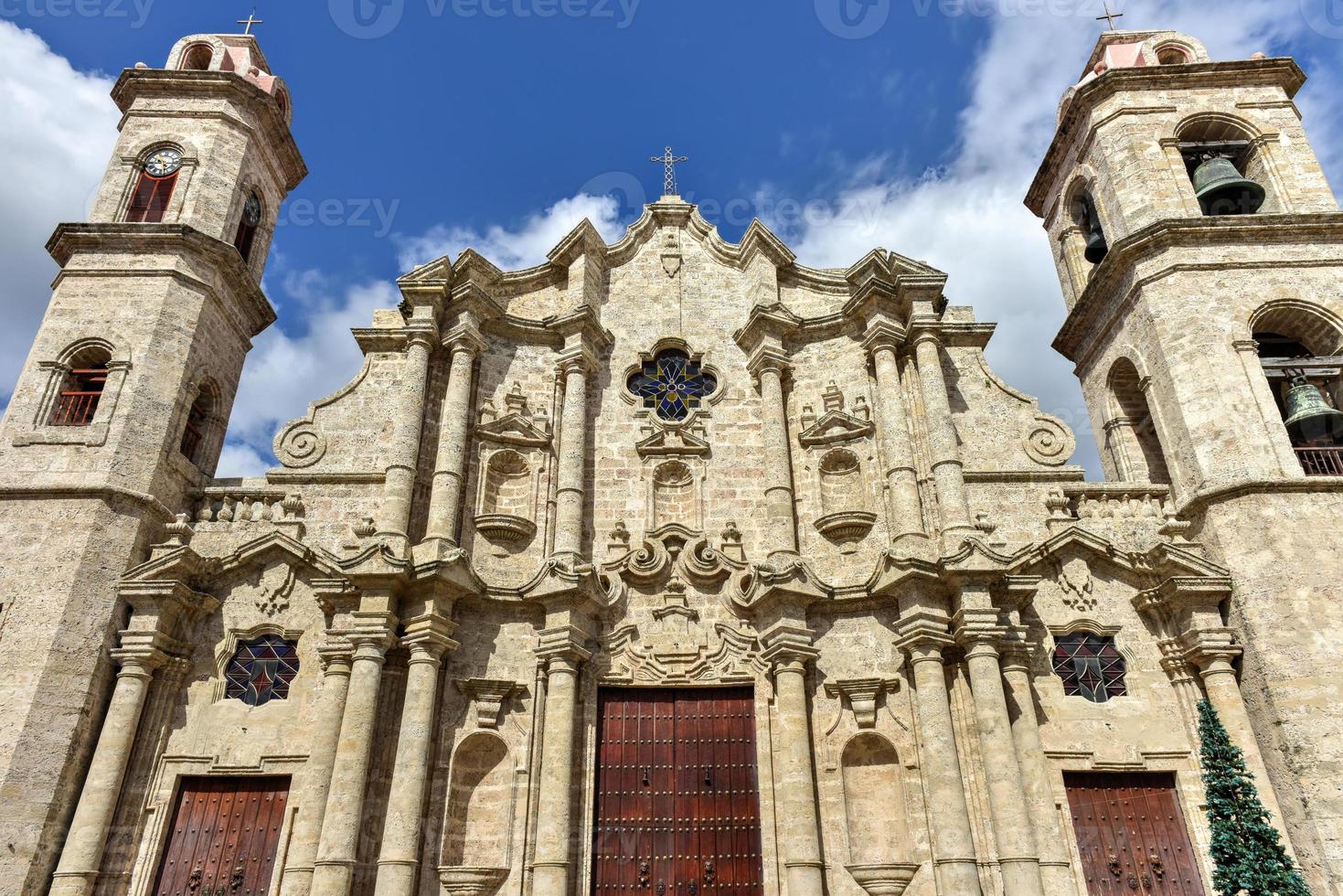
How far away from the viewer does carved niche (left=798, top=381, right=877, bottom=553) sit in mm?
14633

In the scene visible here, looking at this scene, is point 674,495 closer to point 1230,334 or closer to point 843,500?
point 843,500

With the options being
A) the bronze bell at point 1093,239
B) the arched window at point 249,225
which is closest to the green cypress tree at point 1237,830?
the bronze bell at point 1093,239

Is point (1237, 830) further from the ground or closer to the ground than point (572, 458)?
closer to the ground

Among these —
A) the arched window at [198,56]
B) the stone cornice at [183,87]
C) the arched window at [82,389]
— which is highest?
the arched window at [198,56]

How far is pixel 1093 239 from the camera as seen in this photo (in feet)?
56.4

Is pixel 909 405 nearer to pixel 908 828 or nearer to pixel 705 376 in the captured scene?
pixel 705 376

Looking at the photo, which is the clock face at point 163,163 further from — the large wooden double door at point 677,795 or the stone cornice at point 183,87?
the large wooden double door at point 677,795

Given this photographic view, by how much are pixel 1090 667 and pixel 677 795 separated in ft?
20.3

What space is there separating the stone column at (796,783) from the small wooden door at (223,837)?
22.0 ft

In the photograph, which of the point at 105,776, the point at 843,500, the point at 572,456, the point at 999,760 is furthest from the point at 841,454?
the point at 105,776

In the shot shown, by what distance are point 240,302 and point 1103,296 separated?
51.4 ft

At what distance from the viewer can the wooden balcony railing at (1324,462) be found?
1339 cm

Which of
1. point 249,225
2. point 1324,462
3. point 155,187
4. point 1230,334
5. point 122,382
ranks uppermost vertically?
point 249,225

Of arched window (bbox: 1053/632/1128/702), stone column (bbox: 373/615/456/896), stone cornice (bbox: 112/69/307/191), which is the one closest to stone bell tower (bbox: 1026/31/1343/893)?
arched window (bbox: 1053/632/1128/702)
